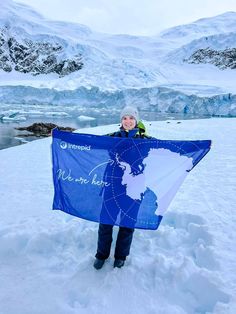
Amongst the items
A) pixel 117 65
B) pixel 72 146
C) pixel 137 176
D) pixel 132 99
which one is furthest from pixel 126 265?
pixel 117 65

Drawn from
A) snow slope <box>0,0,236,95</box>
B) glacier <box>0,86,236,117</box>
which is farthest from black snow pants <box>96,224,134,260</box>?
snow slope <box>0,0,236,95</box>

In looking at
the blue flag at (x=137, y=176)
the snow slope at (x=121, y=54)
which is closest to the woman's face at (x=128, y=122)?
the blue flag at (x=137, y=176)

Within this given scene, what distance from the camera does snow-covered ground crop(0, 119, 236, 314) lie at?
240 centimetres

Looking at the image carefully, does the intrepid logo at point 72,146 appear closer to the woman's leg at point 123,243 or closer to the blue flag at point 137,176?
the blue flag at point 137,176

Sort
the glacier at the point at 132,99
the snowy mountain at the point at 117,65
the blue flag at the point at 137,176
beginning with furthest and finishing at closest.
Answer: the snowy mountain at the point at 117,65 < the glacier at the point at 132,99 < the blue flag at the point at 137,176

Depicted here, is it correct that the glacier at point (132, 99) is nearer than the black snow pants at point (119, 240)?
No

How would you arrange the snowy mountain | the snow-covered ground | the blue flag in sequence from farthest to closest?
1. the snowy mountain
2. the blue flag
3. the snow-covered ground

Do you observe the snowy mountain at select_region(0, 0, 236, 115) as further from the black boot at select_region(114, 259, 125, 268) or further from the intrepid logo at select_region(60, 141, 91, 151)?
the black boot at select_region(114, 259, 125, 268)

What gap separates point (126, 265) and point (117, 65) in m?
50.7

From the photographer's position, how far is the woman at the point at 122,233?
9.14 ft

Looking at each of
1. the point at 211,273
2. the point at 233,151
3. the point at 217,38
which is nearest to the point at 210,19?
the point at 217,38

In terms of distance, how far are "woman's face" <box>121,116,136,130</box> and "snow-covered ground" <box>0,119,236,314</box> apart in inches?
43.9

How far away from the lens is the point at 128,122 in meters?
2.79

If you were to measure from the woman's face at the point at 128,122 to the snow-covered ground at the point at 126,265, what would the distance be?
3.66ft
